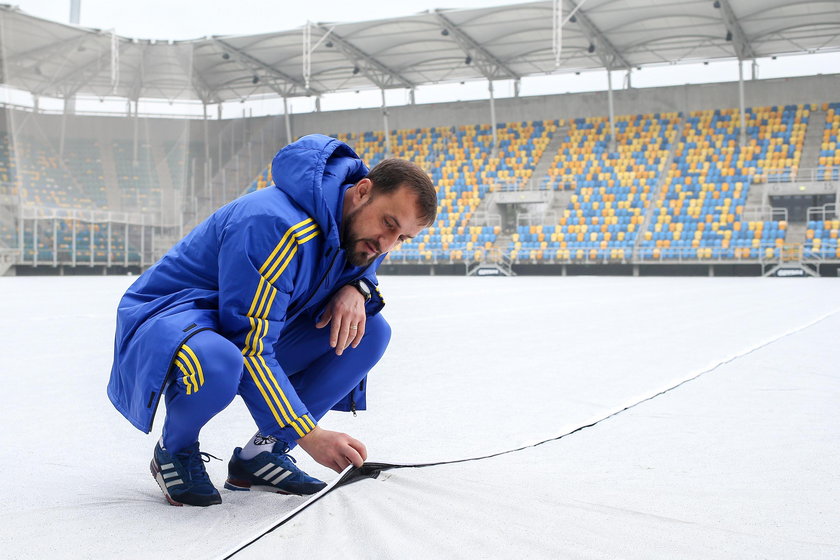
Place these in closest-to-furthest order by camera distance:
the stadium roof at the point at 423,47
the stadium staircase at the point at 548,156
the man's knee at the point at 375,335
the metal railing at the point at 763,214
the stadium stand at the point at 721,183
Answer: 1. the man's knee at the point at 375,335
2. the stadium stand at the point at 721,183
3. the stadium roof at the point at 423,47
4. the metal railing at the point at 763,214
5. the stadium staircase at the point at 548,156

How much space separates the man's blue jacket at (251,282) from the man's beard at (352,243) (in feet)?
0.09

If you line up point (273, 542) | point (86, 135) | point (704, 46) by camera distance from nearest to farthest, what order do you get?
1. point (273, 542)
2. point (86, 135)
3. point (704, 46)

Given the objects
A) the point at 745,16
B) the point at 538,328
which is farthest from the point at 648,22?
the point at 538,328

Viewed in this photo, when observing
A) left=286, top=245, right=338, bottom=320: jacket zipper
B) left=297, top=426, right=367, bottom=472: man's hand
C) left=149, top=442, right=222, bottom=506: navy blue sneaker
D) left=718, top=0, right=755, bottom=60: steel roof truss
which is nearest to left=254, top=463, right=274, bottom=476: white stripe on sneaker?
left=149, top=442, right=222, bottom=506: navy blue sneaker

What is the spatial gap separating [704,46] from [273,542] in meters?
27.5

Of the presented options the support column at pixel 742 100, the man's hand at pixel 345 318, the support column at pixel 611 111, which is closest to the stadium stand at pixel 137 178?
the support column at pixel 611 111

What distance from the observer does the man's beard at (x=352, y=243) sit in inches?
83.7

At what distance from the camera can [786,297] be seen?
11.8m

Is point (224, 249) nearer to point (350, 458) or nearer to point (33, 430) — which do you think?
point (350, 458)

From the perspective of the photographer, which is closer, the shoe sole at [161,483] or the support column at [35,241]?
the shoe sole at [161,483]

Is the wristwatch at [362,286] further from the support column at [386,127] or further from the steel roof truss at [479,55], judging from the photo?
the support column at [386,127]

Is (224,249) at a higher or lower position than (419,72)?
lower

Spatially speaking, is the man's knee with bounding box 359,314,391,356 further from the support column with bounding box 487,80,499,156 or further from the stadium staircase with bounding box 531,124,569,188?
the support column with bounding box 487,80,499,156

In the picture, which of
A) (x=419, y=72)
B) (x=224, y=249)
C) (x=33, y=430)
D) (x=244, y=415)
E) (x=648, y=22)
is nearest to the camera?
(x=224, y=249)
